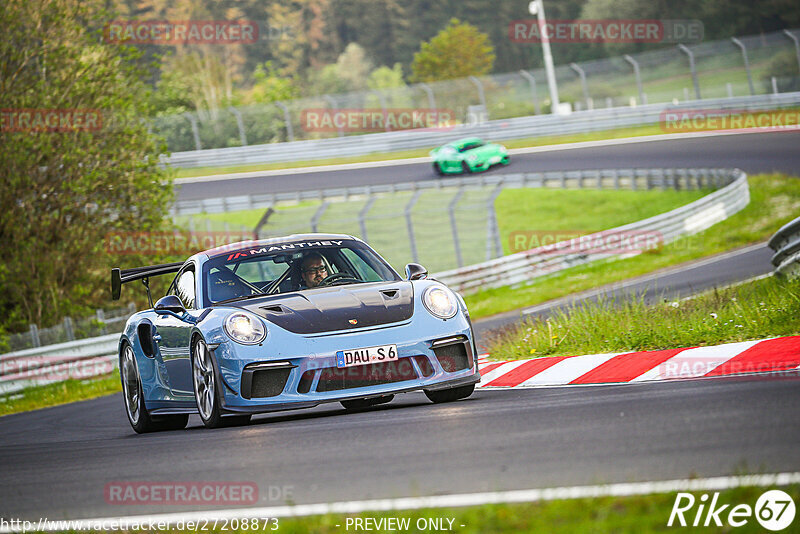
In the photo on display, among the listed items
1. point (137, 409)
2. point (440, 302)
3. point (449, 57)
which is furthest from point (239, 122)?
point (440, 302)

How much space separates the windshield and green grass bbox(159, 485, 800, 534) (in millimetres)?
4680

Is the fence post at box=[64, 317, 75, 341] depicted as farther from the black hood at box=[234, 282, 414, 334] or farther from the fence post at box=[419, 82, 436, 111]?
the fence post at box=[419, 82, 436, 111]

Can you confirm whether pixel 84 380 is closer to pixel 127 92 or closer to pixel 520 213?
pixel 127 92

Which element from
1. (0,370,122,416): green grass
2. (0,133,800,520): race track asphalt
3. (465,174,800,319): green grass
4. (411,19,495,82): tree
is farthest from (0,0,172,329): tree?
(411,19,495,82): tree

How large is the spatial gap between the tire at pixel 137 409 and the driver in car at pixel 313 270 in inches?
65.3

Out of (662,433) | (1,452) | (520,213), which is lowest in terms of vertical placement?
(520,213)

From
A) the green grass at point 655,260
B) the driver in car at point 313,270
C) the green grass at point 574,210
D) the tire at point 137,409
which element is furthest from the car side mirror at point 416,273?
the green grass at point 574,210

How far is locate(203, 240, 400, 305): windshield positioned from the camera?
28.7 feet

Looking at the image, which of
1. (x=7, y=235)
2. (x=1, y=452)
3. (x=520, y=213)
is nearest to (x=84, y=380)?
(x=7, y=235)

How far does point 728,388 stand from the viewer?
6.39 m

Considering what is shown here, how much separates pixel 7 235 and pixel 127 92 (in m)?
3.98

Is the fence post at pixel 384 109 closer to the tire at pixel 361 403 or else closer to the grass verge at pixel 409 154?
the grass verge at pixel 409 154

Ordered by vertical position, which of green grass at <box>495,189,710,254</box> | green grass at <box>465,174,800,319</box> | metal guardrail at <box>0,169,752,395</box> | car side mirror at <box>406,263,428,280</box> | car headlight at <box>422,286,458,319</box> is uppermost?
car side mirror at <box>406,263,428,280</box>

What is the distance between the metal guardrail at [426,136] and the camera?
43.7 meters
